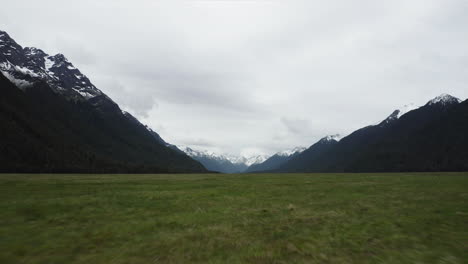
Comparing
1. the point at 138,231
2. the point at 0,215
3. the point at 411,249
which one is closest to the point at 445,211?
the point at 411,249

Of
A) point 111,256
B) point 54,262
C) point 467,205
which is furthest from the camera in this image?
point 467,205

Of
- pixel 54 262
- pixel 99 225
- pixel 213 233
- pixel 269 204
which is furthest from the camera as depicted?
pixel 269 204

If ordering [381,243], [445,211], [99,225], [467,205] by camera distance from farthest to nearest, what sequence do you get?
[467,205], [445,211], [99,225], [381,243]

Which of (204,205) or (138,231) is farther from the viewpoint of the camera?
(204,205)

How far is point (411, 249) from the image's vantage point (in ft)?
34.9

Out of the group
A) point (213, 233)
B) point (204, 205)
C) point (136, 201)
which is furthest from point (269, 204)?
point (136, 201)

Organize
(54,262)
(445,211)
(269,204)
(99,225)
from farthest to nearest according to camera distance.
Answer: (269,204), (445,211), (99,225), (54,262)

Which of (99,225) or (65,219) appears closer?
(99,225)

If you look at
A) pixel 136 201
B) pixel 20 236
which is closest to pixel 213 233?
pixel 20 236

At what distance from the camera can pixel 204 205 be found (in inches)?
848

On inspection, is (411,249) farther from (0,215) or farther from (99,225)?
(0,215)

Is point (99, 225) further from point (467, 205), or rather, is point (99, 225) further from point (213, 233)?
point (467, 205)

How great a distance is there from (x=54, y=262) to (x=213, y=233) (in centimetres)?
691

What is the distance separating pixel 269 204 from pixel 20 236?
17297 mm
